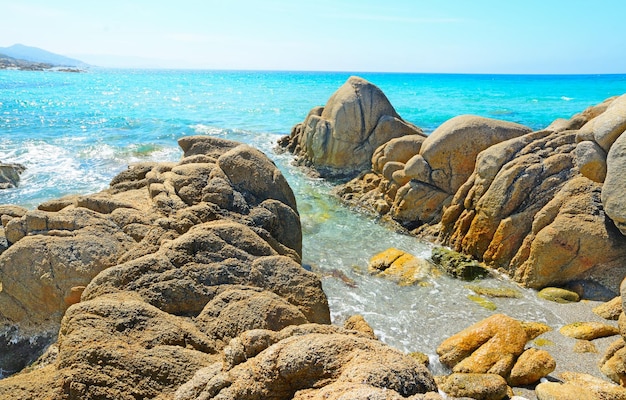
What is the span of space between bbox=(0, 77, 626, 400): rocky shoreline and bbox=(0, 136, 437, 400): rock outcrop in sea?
2 centimetres

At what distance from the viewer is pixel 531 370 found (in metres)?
7.29

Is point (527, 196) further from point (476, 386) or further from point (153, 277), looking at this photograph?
point (153, 277)

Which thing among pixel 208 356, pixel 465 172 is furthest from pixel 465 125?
pixel 208 356

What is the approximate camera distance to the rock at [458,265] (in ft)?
38.6

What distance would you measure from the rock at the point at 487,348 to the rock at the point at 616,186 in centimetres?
392

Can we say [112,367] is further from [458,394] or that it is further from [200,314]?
[458,394]

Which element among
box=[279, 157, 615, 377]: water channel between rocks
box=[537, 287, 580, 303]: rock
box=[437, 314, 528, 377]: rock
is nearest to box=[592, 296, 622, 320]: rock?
box=[279, 157, 615, 377]: water channel between rocks

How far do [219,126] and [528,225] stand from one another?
101 feet

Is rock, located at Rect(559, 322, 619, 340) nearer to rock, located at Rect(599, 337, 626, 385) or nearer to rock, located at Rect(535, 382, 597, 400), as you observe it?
rock, located at Rect(599, 337, 626, 385)

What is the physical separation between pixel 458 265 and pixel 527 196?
277cm

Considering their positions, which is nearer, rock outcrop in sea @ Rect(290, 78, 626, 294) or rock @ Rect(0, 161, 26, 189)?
rock outcrop in sea @ Rect(290, 78, 626, 294)

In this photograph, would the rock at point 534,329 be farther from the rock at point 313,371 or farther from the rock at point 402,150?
the rock at point 402,150

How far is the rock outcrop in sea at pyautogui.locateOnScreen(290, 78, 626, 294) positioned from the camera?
10.4 metres

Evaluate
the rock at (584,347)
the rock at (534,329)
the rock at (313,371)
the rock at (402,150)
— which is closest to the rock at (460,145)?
the rock at (402,150)
